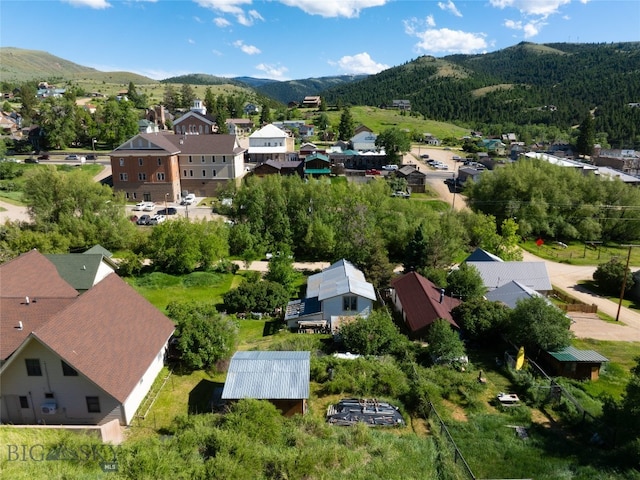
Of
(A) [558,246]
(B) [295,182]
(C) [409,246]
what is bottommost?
(A) [558,246]

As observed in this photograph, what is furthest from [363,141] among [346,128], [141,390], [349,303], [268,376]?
[141,390]

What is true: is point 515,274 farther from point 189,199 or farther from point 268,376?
point 189,199

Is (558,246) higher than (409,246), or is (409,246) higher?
(409,246)

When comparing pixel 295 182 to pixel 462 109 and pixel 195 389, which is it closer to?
pixel 195 389

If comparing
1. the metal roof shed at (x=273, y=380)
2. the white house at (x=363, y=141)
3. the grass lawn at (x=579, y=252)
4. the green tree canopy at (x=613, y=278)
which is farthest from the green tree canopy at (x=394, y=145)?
the metal roof shed at (x=273, y=380)

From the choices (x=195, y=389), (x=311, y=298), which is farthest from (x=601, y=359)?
(x=195, y=389)

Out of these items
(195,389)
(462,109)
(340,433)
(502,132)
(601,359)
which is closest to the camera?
(340,433)

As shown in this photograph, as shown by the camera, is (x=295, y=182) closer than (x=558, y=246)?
Yes

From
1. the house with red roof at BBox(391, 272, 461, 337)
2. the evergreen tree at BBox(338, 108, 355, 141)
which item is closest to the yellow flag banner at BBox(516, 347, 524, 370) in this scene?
the house with red roof at BBox(391, 272, 461, 337)
